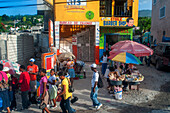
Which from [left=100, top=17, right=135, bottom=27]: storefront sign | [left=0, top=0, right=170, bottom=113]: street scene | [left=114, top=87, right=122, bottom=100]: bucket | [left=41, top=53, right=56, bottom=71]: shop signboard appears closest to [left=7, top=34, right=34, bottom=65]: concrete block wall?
[left=0, top=0, right=170, bottom=113]: street scene

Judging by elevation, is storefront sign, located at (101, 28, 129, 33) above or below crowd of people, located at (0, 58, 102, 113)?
above

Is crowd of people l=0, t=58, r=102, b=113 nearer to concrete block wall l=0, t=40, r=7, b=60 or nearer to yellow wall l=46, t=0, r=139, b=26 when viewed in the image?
concrete block wall l=0, t=40, r=7, b=60

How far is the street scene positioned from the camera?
5.93 metres

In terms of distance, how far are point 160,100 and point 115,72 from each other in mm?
2277

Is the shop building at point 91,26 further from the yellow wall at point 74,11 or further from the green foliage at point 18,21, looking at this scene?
the green foliage at point 18,21

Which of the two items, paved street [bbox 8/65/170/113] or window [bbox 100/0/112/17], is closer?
paved street [bbox 8/65/170/113]

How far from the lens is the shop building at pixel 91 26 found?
42.9 feet

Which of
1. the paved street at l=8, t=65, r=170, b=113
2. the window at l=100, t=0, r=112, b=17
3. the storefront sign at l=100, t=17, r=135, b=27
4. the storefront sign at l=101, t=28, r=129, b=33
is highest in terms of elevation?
the window at l=100, t=0, r=112, b=17

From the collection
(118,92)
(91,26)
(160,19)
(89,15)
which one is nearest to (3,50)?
(118,92)

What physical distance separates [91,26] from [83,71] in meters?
5.55

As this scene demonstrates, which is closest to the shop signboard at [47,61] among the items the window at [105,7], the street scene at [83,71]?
the street scene at [83,71]

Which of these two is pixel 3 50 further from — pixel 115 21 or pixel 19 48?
pixel 115 21

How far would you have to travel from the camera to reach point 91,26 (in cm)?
1500

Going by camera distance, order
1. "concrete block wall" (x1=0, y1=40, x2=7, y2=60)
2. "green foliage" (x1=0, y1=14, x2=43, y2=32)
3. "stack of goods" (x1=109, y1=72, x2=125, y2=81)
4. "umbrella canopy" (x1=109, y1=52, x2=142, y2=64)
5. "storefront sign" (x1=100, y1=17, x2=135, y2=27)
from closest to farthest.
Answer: "stack of goods" (x1=109, y1=72, x2=125, y2=81), "umbrella canopy" (x1=109, y1=52, x2=142, y2=64), "concrete block wall" (x1=0, y1=40, x2=7, y2=60), "storefront sign" (x1=100, y1=17, x2=135, y2=27), "green foliage" (x1=0, y1=14, x2=43, y2=32)
